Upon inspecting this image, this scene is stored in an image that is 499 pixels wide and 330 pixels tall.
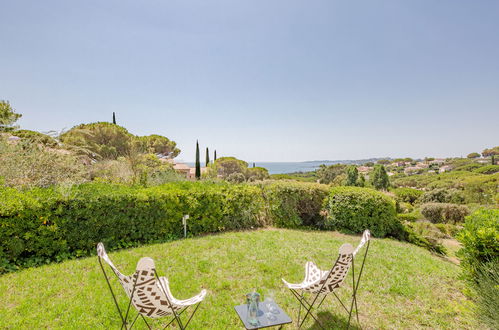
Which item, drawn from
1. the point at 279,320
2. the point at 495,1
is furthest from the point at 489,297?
the point at 495,1

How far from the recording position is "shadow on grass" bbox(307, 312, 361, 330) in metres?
2.63

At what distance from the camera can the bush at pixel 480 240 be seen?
2.81 metres

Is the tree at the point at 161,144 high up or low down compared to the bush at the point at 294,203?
up

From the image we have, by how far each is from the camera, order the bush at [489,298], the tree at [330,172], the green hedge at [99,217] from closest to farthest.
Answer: the bush at [489,298] < the green hedge at [99,217] < the tree at [330,172]

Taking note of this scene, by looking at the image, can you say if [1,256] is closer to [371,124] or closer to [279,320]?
[279,320]

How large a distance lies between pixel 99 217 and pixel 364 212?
23.1ft

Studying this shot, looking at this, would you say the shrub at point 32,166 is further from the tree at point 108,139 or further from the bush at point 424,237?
the tree at point 108,139

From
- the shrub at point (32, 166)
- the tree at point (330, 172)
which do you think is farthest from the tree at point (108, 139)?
the tree at point (330, 172)

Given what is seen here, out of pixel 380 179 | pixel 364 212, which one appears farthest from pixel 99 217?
pixel 380 179

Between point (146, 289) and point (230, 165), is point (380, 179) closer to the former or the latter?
point (230, 165)

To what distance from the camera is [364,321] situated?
9.00ft

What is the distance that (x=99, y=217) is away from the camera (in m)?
4.85

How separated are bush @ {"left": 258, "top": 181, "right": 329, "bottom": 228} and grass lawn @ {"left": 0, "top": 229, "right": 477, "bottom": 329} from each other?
224 cm

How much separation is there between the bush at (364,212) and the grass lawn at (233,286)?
1.54 metres
